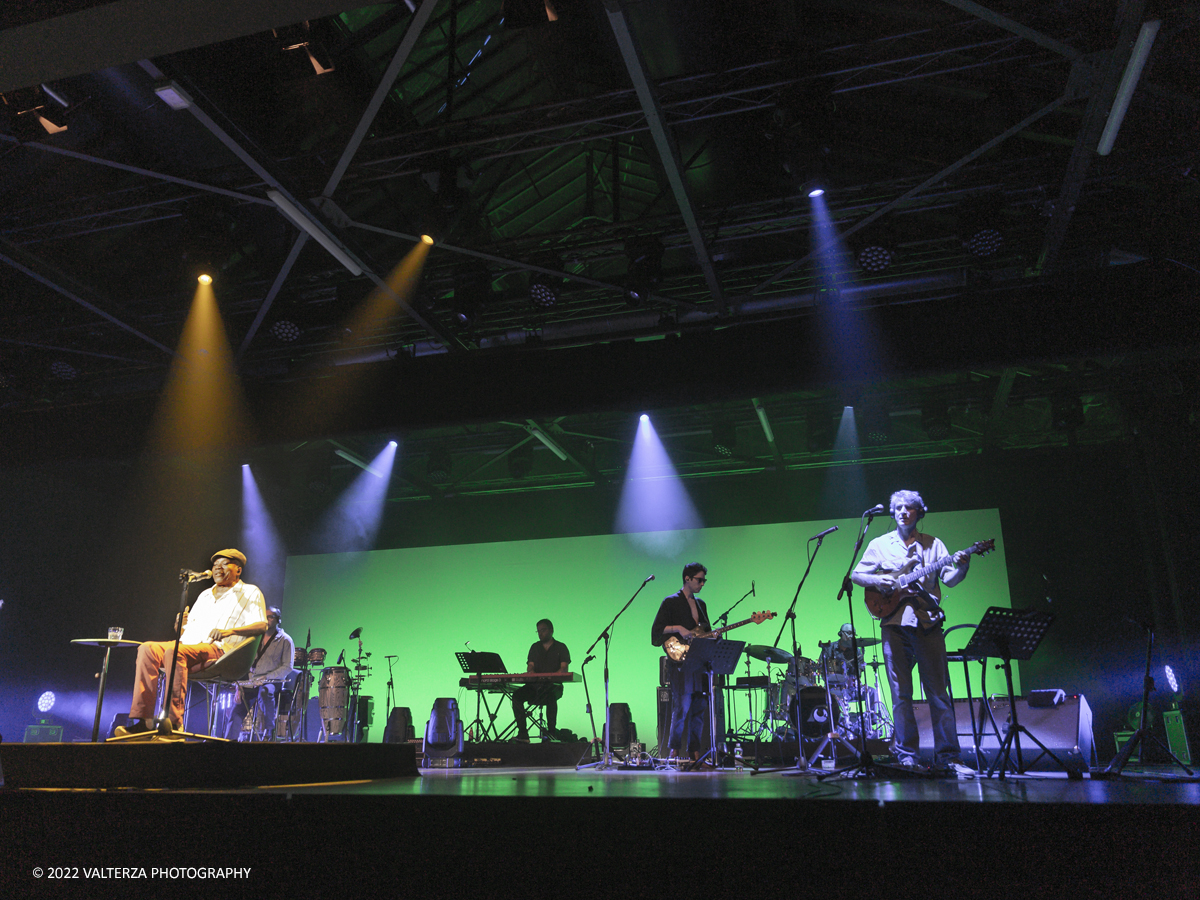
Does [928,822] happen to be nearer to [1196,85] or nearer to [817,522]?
[1196,85]

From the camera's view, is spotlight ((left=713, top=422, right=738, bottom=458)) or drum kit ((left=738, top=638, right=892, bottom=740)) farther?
spotlight ((left=713, top=422, right=738, bottom=458))

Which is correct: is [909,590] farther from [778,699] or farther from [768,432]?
[768,432]

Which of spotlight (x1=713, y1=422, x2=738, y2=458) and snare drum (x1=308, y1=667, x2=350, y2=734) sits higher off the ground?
spotlight (x1=713, y1=422, x2=738, y2=458)

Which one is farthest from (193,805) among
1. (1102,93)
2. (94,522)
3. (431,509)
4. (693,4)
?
(431,509)

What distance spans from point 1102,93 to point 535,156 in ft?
15.7

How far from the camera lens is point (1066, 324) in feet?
20.5

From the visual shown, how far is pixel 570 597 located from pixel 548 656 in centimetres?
181

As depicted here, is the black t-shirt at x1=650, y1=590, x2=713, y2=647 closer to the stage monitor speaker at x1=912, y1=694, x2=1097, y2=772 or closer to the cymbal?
the cymbal

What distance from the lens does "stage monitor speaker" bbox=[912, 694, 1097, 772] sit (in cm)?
583

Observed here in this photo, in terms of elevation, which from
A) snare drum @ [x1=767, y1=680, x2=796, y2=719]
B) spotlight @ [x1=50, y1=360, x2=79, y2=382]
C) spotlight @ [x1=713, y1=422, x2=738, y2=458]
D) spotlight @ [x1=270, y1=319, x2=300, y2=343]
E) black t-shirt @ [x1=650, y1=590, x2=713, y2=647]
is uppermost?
spotlight @ [x1=270, y1=319, x2=300, y2=343]

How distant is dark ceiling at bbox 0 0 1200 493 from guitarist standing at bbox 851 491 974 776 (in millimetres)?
2312

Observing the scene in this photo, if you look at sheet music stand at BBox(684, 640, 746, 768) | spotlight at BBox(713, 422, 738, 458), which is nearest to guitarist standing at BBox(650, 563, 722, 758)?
sheet music stand at BBox(684, 640, 746, 768)

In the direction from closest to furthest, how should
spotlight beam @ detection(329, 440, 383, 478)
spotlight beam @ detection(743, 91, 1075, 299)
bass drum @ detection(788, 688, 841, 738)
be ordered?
spotlight beam @ detection(743, 91, 1075, 299)
bass drum @ detection(788, 688, 841, 738)
spotlight beam @ detection(329, 440, 383, 478)

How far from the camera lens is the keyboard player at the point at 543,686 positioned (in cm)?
945
